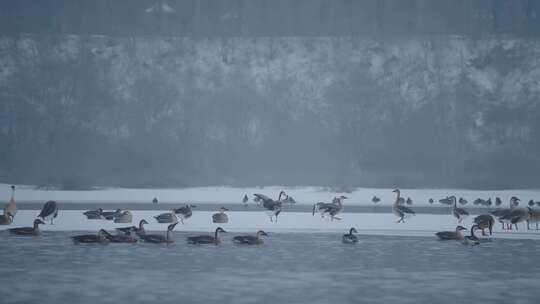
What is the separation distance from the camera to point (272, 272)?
18234 millimetres

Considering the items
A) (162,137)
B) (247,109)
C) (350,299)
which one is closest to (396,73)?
(247,109)

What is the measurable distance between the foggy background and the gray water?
52114 millimetres

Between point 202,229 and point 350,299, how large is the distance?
14415 mm

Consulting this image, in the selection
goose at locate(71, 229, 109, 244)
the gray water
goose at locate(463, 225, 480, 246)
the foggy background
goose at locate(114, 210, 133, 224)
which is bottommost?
the gray water

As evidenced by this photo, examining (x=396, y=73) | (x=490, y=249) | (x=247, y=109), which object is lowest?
(x=490, y=249)

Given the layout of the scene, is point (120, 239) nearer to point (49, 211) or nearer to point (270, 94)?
point (49, 211)

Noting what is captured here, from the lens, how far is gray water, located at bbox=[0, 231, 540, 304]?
1517cm

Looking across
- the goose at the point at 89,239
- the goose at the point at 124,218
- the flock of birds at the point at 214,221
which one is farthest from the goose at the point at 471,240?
the goose at the point at 124,218

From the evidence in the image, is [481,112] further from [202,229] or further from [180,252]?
[180,252]

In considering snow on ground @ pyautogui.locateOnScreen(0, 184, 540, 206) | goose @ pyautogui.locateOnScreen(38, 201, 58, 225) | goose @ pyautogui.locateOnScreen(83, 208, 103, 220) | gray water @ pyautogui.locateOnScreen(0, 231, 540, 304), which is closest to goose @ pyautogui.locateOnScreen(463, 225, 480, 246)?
gray water @ pyautogui.locateOnScreen(0, 231, 540, 304)

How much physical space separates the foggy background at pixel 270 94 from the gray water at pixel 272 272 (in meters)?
52.1

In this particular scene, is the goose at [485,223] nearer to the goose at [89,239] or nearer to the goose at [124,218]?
the goose at [89,239]

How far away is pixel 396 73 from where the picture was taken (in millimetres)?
95875

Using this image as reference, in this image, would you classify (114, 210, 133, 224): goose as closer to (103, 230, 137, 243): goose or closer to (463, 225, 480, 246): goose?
(103, 230, 137, 243): goose
